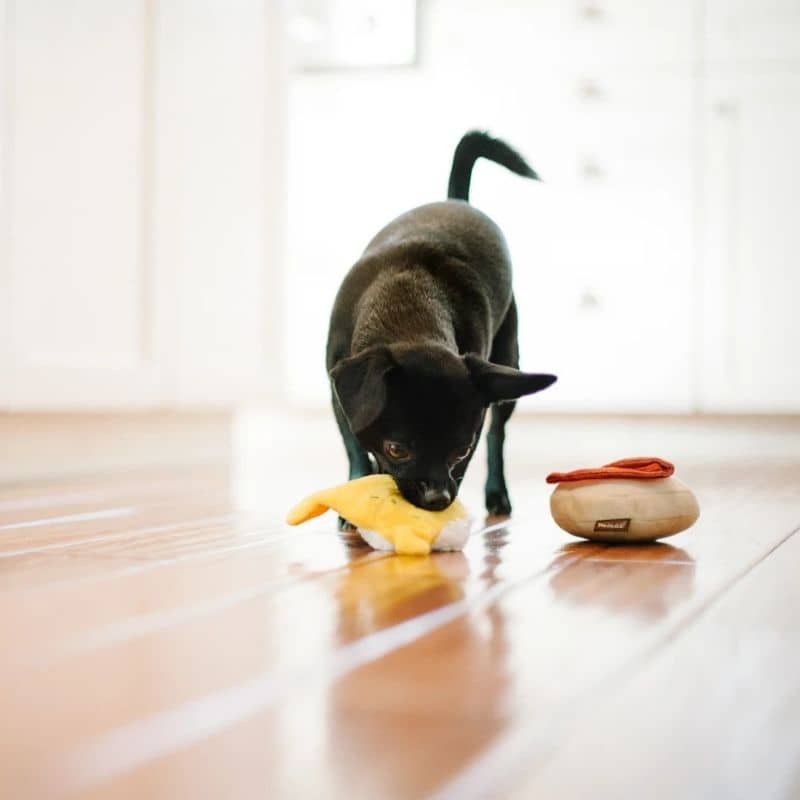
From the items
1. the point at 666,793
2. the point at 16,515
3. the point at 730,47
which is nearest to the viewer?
the point at 666,793

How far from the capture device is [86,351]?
2654mm

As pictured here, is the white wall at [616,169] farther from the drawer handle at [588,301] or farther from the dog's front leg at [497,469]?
the dog's front leg at [497,469]

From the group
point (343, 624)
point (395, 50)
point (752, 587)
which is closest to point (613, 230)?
point (395, 50)

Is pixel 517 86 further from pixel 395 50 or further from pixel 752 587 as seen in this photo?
pixel 752 587

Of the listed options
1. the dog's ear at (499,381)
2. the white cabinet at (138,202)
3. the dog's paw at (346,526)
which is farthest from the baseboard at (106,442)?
the dog's ear at (499,381)

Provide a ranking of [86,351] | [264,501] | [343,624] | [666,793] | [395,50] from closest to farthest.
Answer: [666,793] < [343,624] < [264,501] < [86,351] < [395,50]

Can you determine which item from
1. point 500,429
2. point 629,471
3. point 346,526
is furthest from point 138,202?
point 629,471

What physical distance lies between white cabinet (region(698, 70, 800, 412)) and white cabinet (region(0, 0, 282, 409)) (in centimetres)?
158

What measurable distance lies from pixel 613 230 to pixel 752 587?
3100 millimetres

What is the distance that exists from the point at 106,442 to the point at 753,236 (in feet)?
7.34

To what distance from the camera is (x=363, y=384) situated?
1609 millimetres

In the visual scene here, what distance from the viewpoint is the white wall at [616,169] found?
4.18 meters

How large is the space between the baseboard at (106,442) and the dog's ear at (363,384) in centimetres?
119

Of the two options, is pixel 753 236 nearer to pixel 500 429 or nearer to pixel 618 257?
pixel 618 257
